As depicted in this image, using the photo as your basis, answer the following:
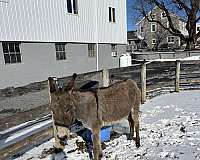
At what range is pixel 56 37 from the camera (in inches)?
635

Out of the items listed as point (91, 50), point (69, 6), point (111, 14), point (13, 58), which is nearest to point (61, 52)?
point (69, 6)

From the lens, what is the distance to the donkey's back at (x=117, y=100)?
14.9ft

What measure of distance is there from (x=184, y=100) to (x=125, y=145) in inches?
190

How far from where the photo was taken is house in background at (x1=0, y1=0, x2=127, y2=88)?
13250 millimetres

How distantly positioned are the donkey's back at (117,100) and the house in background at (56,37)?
383 inches

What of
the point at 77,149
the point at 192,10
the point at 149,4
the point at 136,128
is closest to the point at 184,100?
the point at 136,128

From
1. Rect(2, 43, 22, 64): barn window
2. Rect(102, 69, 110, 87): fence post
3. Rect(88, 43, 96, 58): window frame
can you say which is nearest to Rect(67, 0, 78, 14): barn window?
Rect(88, 43, 96, 58): window frame

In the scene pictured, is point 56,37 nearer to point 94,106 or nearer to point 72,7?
point 72,7

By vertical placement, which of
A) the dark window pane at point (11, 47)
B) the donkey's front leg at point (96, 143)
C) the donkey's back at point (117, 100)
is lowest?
the donkey's front leg at point (96, 143)

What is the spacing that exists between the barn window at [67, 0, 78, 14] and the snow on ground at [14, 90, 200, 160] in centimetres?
1184

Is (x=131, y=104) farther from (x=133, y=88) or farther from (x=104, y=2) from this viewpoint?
(x=104, y=2)

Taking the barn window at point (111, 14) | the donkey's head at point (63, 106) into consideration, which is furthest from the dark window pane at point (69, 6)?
the donkey's head at point (63, 106)

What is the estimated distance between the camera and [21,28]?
13656mm

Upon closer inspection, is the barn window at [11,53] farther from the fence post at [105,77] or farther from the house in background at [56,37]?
the fence post at [105,77]
